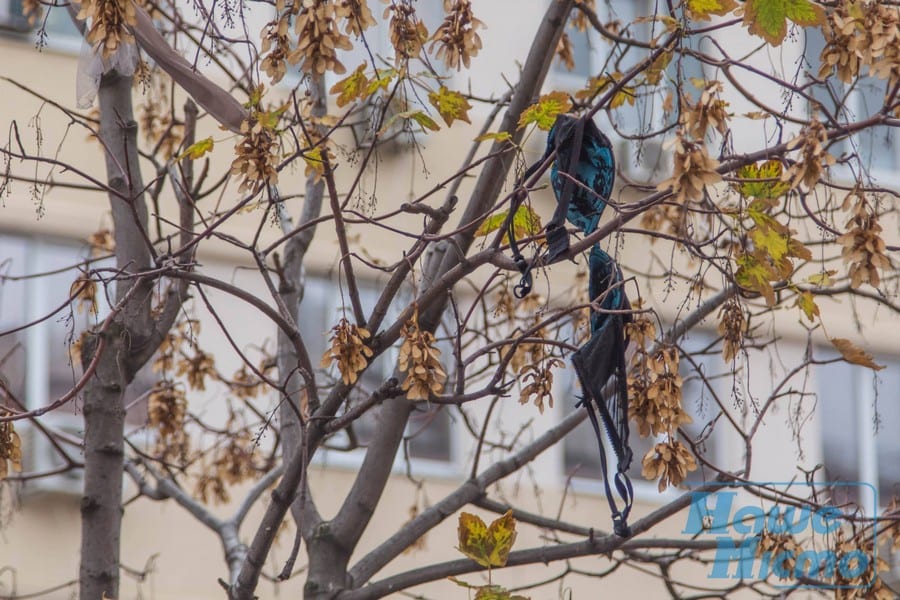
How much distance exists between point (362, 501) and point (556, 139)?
224 cm

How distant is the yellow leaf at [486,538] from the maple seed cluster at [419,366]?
0.53 metres

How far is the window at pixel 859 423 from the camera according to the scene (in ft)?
43.5

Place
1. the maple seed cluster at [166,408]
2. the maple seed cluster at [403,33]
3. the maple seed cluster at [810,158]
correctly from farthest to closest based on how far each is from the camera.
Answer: the maple seed cluster at [166,408]
the maple seed cluster at [403,33]
the maple seed cluster at [810,158]

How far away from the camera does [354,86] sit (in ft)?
18.2

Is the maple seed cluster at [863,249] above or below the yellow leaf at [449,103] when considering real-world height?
below

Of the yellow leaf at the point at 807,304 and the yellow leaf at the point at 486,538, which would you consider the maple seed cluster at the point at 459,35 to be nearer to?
the yellow leaf at the point at 807,304

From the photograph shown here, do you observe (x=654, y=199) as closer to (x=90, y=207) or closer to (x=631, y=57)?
(x=90, y=207)

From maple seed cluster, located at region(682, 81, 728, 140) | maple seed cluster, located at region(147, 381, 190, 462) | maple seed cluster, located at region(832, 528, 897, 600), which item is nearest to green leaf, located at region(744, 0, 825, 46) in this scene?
maple seed cluster, located at region(682, 81, 728, 140)

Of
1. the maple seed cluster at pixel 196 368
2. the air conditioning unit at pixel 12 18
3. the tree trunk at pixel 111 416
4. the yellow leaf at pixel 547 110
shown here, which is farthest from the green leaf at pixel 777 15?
the air conditioning unit at pixel 12 18

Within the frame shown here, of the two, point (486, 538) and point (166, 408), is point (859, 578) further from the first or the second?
point (166, 408)

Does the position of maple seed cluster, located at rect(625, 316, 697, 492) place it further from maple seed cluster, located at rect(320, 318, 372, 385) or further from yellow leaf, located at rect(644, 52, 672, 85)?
yellow leaf, located at rect(644, 52, 672, 85)

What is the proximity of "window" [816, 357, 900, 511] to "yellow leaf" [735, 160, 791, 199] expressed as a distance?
840 centimetres

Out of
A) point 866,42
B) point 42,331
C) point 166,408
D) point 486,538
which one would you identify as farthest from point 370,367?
point 866,42

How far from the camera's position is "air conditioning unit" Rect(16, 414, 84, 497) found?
10.3m
